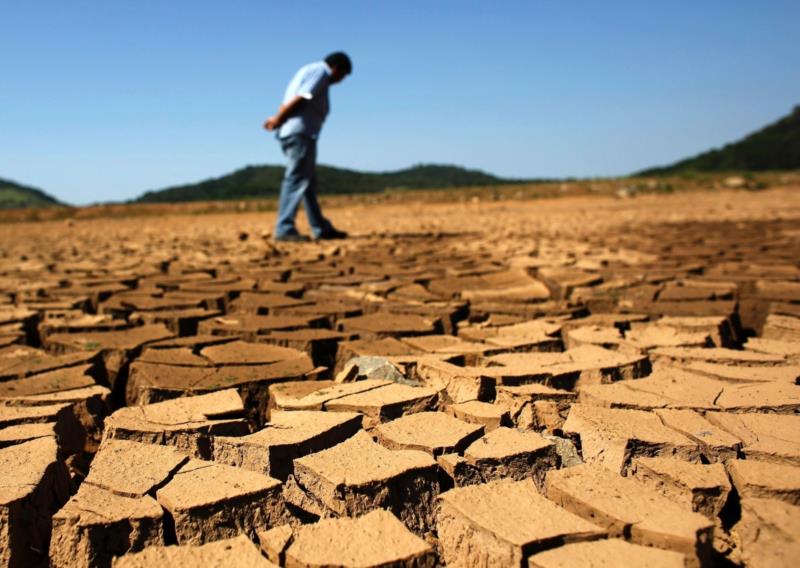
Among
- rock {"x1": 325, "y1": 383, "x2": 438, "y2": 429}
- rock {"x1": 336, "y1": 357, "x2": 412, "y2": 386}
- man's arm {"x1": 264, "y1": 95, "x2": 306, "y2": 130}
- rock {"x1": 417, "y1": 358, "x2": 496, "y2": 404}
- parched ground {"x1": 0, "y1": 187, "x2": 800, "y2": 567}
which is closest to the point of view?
parched ground {"x1": 0, "y1": 187, "x2": 800, "y2": 567}

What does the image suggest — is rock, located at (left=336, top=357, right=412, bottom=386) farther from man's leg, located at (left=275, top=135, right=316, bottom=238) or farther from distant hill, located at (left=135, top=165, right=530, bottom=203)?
distant hill, located at (left=135, top=165, right=530, bottom=203)

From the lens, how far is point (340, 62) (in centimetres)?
584

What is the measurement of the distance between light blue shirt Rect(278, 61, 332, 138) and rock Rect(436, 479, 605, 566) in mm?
4791

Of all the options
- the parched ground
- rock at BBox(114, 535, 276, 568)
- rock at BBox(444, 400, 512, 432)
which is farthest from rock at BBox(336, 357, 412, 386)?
rock at BBox(114, 535, 276, 568)

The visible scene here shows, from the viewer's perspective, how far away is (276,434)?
63.2 inches

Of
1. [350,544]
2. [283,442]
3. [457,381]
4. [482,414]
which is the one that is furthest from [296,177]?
[350,544]

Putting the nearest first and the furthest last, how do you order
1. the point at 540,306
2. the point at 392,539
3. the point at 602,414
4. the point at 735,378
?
the point at 392,539
the point at 602,414
the point at 735,378
the point at 540,306

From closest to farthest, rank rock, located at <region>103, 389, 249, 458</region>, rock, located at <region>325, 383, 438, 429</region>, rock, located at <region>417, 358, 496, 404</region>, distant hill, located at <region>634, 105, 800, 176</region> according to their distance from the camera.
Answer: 1. rock, located at <region>103, 389, 249, 458</region>
2. rock, located at <region>325, 383, 438, 429</region>
3. rock, located at <region>417, 358, 496, 404</region>
4. distant hill, located at <region>634, 105, 800, 176</region>

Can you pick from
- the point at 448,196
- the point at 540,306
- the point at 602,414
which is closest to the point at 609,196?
the point at 448,196

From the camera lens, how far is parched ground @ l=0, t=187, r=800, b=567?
4.06ft

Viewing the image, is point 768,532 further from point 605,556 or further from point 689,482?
point 605,556

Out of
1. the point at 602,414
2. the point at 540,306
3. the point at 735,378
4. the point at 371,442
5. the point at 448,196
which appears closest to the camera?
the point at 371,442

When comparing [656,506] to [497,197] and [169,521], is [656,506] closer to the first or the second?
[169,521]

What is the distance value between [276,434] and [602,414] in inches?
29.7
